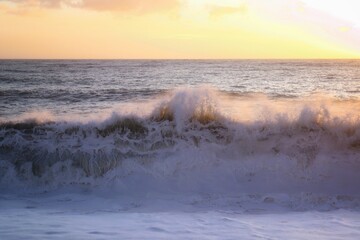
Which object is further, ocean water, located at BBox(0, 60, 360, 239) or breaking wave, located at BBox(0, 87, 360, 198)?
breaking wave, located at BBox(0, 87, 360, 198)

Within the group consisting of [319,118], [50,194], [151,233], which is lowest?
[50,194]

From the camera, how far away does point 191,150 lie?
764 centimetres

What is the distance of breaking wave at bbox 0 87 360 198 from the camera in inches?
266

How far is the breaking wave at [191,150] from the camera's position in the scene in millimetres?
6766

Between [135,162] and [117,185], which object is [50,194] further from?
[135,162]

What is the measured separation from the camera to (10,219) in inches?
172

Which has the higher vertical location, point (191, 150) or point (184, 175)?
point (191, 150)

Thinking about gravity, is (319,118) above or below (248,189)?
above

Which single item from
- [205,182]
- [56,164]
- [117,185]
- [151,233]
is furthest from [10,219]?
[205,182]

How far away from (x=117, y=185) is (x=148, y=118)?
3.06 meters

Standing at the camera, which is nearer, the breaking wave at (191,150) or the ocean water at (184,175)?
the ocean water at (184,175)

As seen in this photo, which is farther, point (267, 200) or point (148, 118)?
point (148, 118)

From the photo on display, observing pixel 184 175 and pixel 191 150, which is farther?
pixel 191 150

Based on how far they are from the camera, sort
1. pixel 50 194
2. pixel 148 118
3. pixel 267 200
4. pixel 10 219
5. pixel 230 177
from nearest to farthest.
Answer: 1. pixel 10 219
2. pixel 267 200
3. pixel 50 194
4. pixel 230 177
5. pixel 148 118
